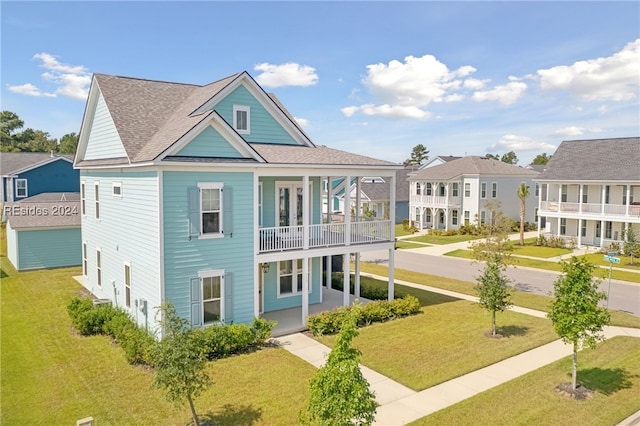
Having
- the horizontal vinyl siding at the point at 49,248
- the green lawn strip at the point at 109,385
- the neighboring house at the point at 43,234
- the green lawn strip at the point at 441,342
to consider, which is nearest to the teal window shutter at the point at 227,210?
the green lawn strip at the point at 109,385

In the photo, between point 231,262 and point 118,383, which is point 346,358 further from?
point 231,262

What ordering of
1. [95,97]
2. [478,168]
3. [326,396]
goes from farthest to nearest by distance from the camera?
[478,168] → [95,97] → [326,396]

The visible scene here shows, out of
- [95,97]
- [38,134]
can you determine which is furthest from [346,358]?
[38,134]

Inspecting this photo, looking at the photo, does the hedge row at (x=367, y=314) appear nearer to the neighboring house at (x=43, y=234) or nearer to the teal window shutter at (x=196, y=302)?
the teal window shutter at (x=196, y=302)

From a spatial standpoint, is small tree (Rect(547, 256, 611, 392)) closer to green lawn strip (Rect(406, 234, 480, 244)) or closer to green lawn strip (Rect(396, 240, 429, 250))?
green lawn strip (Rect(396, 240, 429, 250))

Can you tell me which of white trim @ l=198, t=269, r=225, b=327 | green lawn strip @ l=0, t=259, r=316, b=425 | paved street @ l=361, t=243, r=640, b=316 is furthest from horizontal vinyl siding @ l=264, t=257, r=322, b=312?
paved street @ l=361, t=243, r=640, b=316
